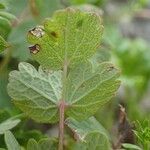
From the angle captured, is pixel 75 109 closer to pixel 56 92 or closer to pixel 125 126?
pixel 56 92

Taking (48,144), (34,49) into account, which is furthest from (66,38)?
(48,144)

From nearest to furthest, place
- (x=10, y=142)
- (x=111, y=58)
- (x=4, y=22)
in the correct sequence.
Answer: (x=10, y=142), (x=4, y=22), (x=111, y=58)

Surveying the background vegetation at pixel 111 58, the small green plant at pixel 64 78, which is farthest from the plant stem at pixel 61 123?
the background vegetation at pixel 111 58

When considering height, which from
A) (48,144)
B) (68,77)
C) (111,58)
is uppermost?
(68,77)

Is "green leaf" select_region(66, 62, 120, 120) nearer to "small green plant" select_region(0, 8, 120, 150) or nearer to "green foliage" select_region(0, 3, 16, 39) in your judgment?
"small green plant" select_region(0, 8, 120, 150)

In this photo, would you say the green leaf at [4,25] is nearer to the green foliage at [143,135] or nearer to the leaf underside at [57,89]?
the leaf underside at [57,89]

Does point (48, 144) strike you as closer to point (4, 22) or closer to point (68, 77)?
point (68, 77)

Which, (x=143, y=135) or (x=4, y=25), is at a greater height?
(x=4, y=25)
